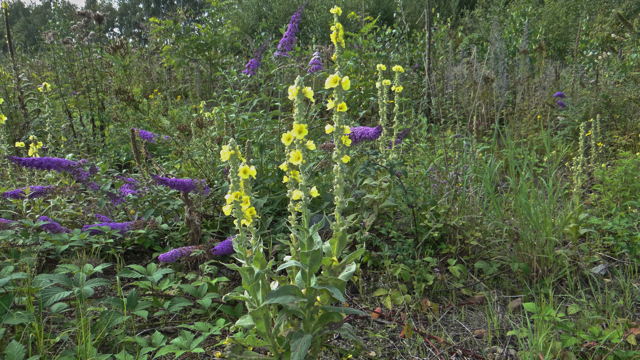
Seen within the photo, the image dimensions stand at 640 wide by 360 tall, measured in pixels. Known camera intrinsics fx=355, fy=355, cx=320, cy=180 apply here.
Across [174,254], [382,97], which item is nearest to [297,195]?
[174,254]

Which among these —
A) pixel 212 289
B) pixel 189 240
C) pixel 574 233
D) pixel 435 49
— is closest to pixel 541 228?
pixel 574 233

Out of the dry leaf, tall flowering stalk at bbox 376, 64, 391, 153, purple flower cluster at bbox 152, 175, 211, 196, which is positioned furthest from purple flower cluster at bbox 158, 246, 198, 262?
the dry leaf

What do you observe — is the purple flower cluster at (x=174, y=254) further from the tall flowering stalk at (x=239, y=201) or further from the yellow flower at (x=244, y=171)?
the yellow flower at (x=244, y=171)

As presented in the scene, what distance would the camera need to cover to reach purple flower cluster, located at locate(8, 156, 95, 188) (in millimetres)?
2068

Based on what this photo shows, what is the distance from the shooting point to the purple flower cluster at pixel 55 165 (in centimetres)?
207

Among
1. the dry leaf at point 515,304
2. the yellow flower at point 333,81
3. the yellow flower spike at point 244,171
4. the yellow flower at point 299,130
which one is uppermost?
the yellow flower at point 333,81

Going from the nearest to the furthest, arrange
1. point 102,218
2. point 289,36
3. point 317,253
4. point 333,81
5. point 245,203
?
1. point 317,253
2. point 245,203
3. point 333,81
4. point 102,218
5. point 289,36

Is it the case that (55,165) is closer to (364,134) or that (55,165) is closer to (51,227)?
(51,227)

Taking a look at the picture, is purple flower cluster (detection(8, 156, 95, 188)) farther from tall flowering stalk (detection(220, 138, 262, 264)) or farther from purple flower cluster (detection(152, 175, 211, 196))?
tall flowering stalk (detection(220, 138, 262, 264))

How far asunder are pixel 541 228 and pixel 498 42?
8.12ft

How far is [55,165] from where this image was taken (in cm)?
212

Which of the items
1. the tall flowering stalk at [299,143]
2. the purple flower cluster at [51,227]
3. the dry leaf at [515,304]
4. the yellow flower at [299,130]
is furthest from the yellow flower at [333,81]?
the purple flower cluster at [51,227]

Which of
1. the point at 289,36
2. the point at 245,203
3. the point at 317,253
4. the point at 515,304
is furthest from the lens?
the point at 289,36

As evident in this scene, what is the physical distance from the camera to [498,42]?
363cm
